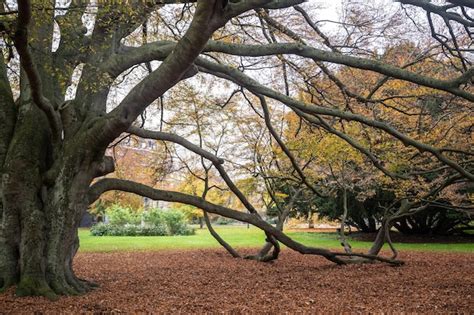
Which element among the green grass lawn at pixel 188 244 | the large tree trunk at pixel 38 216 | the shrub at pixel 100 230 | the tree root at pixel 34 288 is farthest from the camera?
the shrub at pixel 100 230

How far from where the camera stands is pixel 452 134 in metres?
10.6

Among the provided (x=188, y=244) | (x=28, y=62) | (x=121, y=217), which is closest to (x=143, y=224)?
(x=121, y=217)

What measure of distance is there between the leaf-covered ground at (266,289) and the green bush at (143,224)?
15.8 m

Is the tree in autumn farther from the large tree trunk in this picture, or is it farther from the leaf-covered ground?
the leaf-covered ground

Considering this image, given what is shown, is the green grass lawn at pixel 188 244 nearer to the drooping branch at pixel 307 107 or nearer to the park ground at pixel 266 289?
the park ground at pixel 266 289

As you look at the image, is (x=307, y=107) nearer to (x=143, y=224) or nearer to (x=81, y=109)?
(x=81, y=109)

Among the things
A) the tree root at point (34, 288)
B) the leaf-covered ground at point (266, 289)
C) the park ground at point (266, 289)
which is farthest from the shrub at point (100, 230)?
the tree root at point (34, 288)

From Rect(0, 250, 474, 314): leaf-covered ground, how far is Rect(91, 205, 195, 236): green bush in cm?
1581

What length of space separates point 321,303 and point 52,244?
11.9 feet

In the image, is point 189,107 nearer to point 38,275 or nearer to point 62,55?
point 62,55

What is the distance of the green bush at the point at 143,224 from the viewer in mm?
26578

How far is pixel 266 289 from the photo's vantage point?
271 inches

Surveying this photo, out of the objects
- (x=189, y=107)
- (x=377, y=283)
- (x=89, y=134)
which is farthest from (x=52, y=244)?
(x=189, y=107)

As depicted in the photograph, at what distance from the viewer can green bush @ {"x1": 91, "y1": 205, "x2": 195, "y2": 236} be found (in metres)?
26.6
